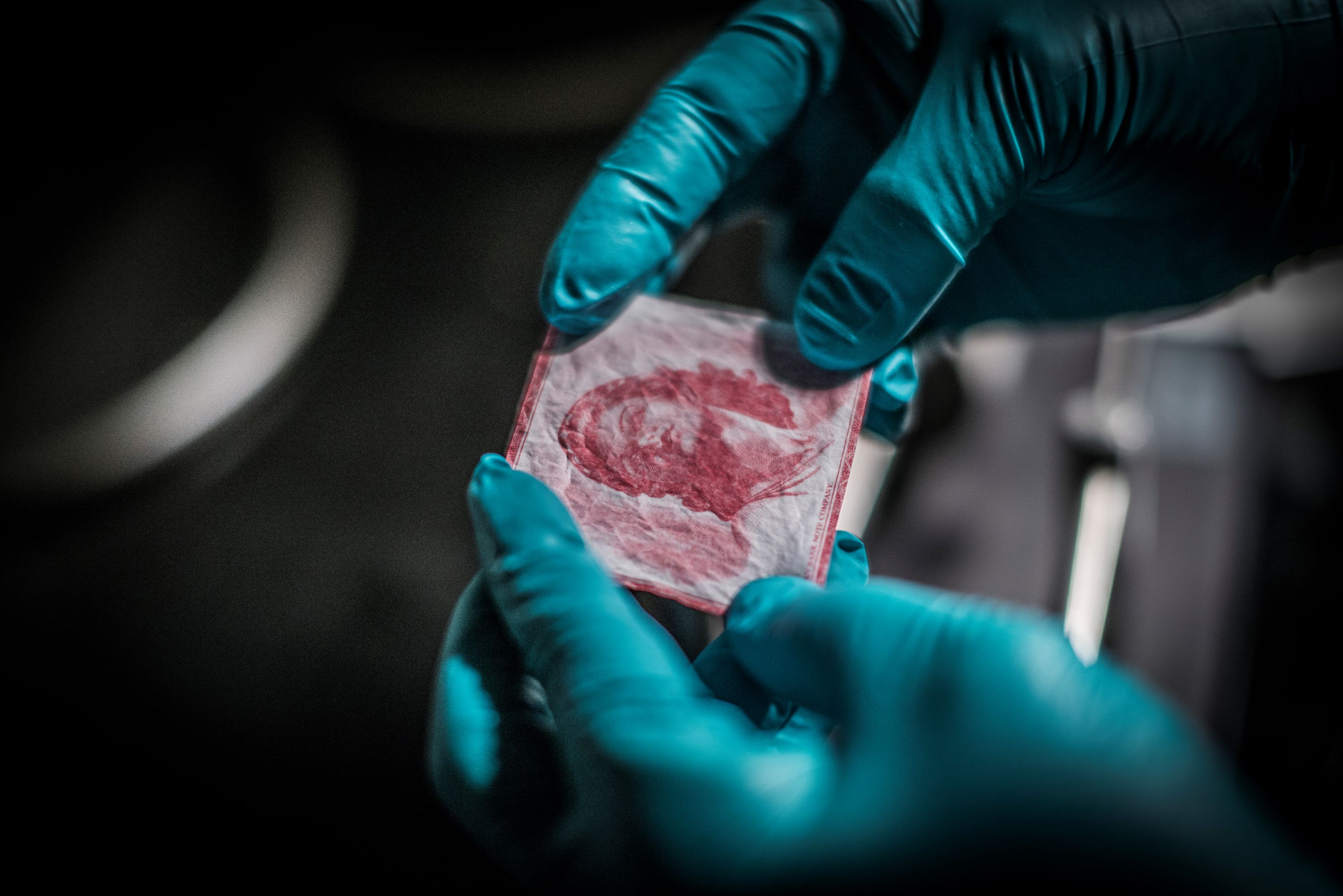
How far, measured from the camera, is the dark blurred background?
116cm

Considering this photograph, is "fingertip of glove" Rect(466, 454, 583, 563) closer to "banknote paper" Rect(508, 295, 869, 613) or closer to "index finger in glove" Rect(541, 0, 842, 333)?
"banknote paper" Rect(508, 295, 869, 613)

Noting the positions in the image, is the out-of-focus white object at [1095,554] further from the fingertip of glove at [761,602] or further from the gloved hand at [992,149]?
the fingertip of glove at [761,602]

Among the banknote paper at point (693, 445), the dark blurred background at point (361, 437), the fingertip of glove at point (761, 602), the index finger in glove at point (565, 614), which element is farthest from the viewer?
the dark blurred background at point (361, 437)

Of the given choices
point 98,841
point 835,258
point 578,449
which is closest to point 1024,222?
point 835,258

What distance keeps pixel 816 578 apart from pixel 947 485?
63 cm

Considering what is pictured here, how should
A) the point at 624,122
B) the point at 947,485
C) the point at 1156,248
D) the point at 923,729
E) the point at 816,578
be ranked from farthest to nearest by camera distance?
1. the point at 624,122
2. the point at 947,485
3. the point at 1156,248
4. the point at 816,578
5. the point at 923,729

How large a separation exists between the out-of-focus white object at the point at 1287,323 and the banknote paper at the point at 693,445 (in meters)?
1.06

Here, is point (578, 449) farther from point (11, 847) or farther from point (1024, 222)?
point (11, 847)

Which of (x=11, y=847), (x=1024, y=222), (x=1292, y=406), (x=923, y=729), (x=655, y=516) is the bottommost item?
(x=11, y=847)

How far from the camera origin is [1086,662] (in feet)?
2.01

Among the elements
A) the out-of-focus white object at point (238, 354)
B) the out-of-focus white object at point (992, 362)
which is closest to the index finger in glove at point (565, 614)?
the out-of-focus white object at point (238, 354)

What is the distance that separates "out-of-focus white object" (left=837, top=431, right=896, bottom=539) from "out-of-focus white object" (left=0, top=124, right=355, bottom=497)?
3.64ft

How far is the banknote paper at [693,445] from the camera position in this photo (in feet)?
2.93

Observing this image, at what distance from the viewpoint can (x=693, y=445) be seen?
3.07 feet
